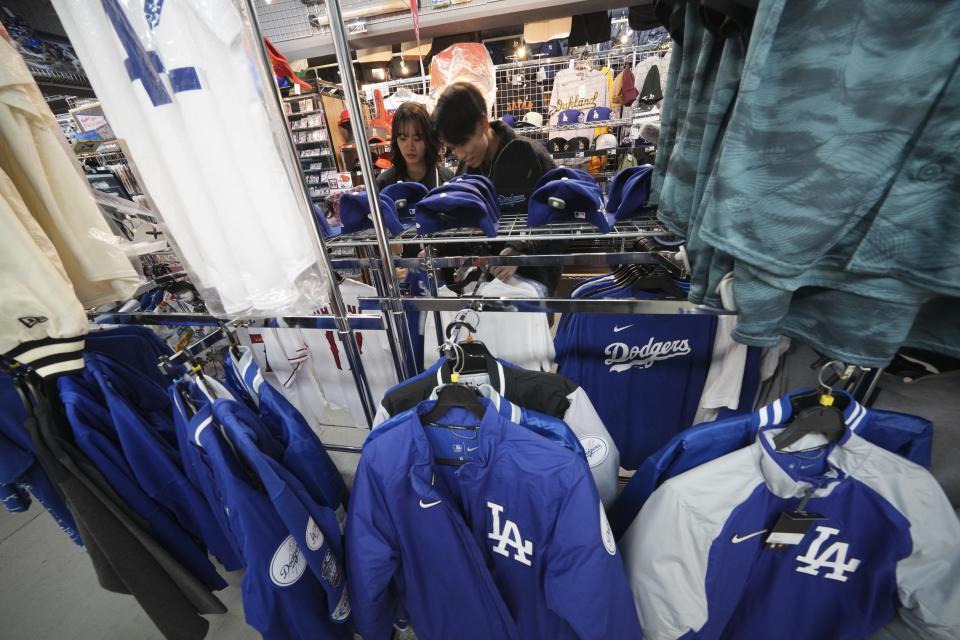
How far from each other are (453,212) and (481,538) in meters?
0.93

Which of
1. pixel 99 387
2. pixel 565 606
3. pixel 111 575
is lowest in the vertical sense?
pixel 111 575

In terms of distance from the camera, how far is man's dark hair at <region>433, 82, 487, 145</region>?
1.63 meters

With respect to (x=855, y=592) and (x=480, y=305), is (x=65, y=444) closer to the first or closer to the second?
(x=480, y=305)

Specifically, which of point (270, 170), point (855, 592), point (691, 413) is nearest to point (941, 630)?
point (855, 592)

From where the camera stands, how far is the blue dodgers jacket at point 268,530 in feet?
2.37

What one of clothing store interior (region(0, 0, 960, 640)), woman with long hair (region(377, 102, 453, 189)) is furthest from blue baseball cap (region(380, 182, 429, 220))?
woman with long hair (region(377, 102, 453, 189))

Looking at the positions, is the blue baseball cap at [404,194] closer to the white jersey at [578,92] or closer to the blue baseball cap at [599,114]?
the white jersey at [578,92]

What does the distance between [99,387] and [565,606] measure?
127 cm

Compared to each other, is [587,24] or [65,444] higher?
[587,24]

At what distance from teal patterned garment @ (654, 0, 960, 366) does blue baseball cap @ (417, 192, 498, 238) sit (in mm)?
633

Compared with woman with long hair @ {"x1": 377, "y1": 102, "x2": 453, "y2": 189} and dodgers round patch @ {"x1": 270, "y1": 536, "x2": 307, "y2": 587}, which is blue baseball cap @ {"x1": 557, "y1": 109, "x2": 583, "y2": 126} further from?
dodgers round patch @ {"x1": 270, "y1": 536, "x2": 307, "y2": 587}

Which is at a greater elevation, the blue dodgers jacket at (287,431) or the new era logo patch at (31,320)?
the new era logo patch at (31,320)

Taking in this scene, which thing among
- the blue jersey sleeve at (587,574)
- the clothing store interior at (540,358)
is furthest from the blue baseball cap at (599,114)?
the blue jersey sleeve at (587,574)

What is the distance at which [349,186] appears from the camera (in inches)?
76.0
